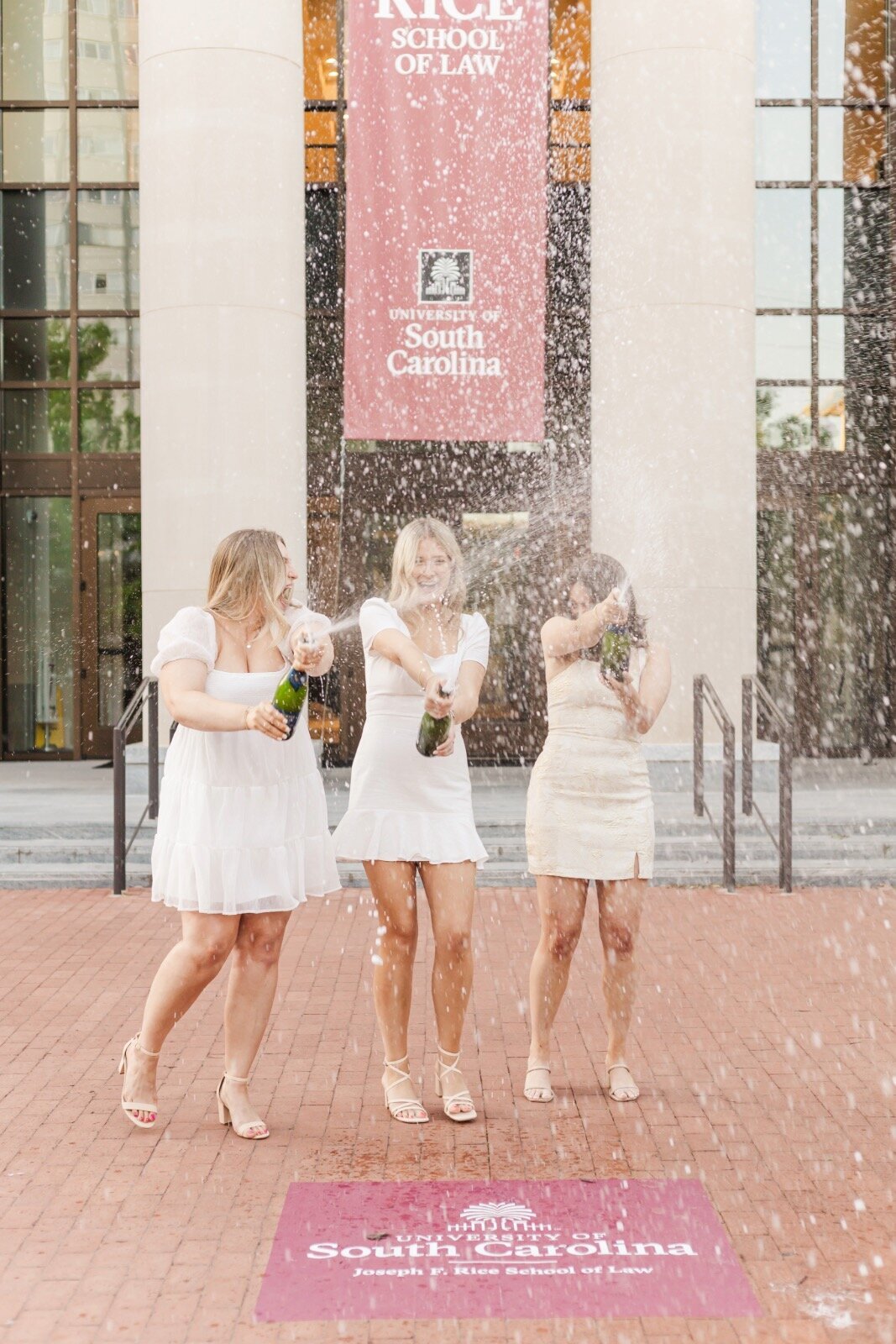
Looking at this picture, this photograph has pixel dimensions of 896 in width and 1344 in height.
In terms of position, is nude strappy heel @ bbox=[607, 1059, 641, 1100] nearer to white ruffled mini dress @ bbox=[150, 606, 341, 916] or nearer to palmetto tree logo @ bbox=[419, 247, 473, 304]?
white ruffled mini dress @ bbox=[150, 606, 341, 916]

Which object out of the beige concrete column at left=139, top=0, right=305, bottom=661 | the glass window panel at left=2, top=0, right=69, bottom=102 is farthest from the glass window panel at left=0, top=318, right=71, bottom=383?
the beige concrete column at left=139, top=0, right=305, bottom=661

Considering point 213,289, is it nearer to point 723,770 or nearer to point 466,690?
point 723,770

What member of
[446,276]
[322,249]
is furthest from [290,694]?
[322,249]

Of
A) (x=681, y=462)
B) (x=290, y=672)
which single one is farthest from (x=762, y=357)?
(x=290, y=672)

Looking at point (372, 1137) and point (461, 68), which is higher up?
point (461, 68)

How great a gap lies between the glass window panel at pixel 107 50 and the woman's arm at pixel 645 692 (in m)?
→ 13.9

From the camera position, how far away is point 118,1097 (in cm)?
547

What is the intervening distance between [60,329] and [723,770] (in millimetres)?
9730

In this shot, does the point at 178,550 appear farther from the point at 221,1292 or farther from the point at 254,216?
the point at 221,1292

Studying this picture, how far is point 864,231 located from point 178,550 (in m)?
8.39

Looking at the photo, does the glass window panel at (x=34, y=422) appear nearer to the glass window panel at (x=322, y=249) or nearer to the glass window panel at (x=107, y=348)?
the glass window panel at (x=107, y=348)

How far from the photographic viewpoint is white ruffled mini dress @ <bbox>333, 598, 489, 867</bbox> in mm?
4910

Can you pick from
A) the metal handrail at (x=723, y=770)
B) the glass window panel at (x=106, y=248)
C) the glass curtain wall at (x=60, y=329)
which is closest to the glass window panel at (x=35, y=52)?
the glass curtain wall at (x=60, y=329)

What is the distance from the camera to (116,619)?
1692 centimetres
